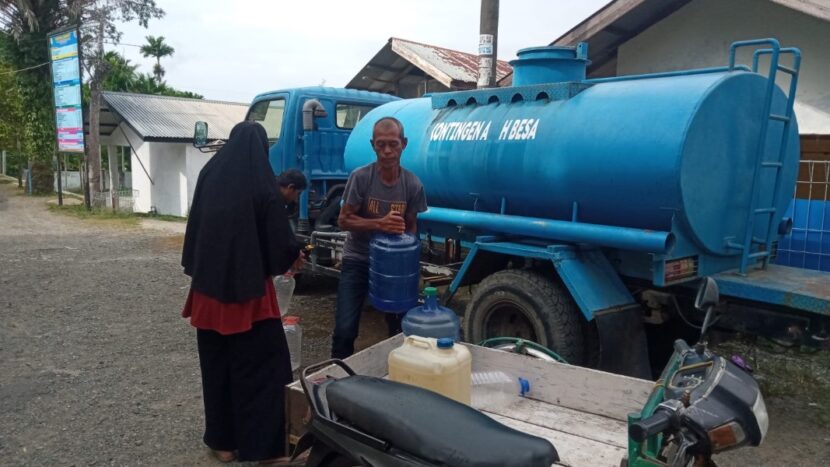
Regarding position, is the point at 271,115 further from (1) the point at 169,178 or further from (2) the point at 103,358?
(1) the point at 169,178

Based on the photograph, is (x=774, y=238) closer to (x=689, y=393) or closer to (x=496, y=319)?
(x=496, y=319)

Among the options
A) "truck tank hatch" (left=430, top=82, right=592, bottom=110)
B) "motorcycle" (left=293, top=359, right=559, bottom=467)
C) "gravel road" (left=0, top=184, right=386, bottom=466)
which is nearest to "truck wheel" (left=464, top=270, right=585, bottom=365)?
"truck tank hatch" (left=430, top=82, right=592, bottom=110)

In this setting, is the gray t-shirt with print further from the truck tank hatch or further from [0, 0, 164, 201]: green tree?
[0, 0, 164, 201]: green tree

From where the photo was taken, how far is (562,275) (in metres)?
4.08

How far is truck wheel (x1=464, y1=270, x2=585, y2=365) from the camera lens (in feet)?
Answer: 13.7

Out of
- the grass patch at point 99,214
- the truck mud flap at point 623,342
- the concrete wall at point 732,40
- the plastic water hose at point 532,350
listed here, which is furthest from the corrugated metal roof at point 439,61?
the grass patch at point 99,214

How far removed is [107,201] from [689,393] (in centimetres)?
2224

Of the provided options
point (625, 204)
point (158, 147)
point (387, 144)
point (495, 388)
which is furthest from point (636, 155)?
point (158, 147)

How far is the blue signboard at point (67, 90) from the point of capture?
1855cm

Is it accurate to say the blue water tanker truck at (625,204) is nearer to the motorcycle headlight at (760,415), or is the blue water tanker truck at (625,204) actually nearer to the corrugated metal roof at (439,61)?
the motorcycle headlight at (760,415)

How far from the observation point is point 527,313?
14.2 feet

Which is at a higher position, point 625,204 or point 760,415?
point 625,204

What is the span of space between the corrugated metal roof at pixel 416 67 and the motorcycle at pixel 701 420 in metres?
8.49

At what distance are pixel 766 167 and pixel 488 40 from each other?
3.72m
